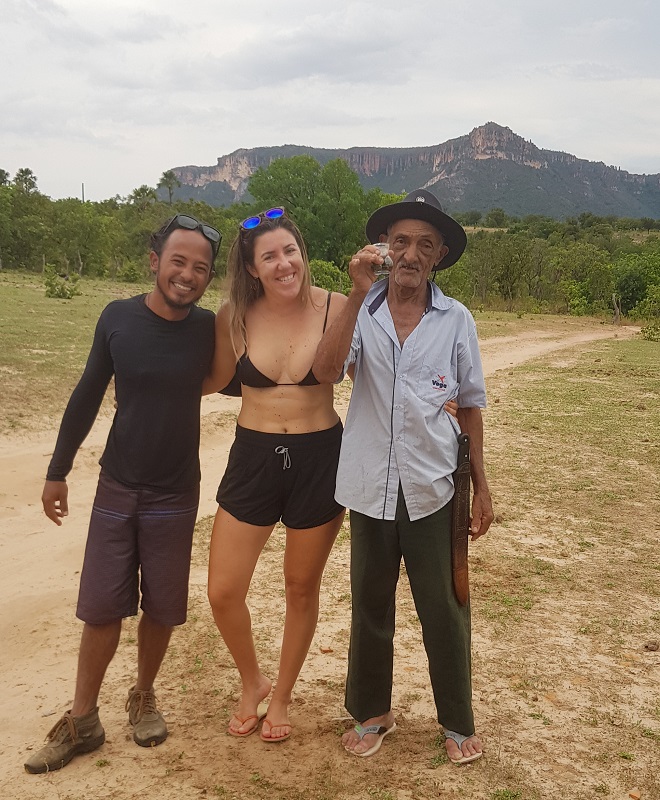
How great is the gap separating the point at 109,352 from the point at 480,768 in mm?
1961

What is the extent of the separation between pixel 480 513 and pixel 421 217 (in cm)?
106

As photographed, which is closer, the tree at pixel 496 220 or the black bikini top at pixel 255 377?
the black bikini top at pixel 255 377

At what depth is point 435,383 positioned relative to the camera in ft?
7.93

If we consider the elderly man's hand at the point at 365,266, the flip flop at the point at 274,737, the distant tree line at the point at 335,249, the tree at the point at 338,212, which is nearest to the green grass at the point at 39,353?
the flip flop at the point at 274,737

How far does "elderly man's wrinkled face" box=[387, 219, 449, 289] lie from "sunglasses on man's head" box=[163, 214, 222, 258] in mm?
638

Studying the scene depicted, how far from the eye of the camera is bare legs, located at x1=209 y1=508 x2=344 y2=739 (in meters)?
2.56

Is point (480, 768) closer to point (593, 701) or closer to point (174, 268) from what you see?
point (593, 701)

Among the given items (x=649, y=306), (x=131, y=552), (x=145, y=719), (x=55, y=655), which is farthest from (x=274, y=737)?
(x=649, y=306)

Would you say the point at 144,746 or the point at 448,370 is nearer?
the point at 448,370

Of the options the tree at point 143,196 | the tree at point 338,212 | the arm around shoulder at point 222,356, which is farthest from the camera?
the tree at point 143,196

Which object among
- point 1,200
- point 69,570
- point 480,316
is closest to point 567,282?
point 480,316

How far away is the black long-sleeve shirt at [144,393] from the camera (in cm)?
249

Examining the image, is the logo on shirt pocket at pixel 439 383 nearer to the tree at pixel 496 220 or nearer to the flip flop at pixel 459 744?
the flip flop at pixel 459 744

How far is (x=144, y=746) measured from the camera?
8.89ft
